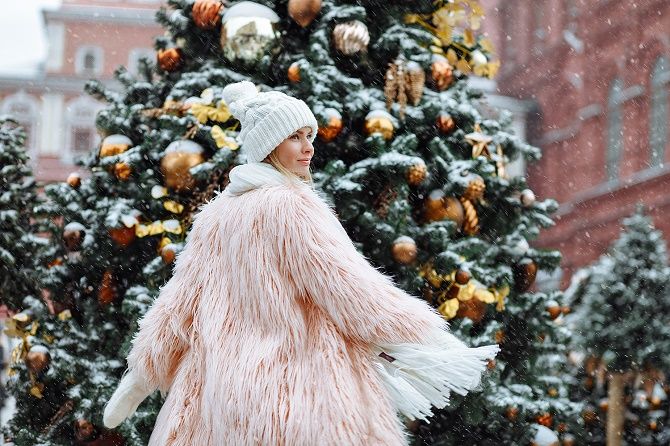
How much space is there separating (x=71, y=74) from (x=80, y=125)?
1.66m

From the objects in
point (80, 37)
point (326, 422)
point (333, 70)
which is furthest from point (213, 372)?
point (80, 37)

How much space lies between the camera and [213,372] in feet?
9.30

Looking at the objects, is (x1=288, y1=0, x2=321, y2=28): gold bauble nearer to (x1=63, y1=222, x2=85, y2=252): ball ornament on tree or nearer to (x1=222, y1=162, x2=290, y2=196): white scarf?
(x1=63, y1=222, x2=85, y2=252): ball ornament on tree

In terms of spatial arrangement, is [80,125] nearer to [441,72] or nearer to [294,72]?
[441,72]

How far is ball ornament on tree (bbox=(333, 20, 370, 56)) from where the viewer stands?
16.6ft

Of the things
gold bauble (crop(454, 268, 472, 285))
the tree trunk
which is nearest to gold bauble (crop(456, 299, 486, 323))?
gold bauble (crop(454, 268, 472, 285))

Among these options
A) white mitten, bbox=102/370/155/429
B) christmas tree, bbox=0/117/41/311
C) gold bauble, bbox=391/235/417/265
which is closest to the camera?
white mitten, bbox=102/370/155/429

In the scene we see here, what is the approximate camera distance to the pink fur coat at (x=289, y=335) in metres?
2.68

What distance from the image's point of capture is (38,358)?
5.21 m

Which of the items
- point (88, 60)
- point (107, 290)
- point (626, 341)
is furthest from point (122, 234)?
point (88, 60)

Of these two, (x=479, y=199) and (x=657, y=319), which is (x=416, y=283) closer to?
(x=479, y=199)

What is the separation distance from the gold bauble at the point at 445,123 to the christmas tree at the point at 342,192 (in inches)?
0.7

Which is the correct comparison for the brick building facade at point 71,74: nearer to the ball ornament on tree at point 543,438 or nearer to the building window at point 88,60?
the building window at point 88,60

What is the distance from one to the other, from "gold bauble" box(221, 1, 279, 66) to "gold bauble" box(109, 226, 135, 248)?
3.60 ft
